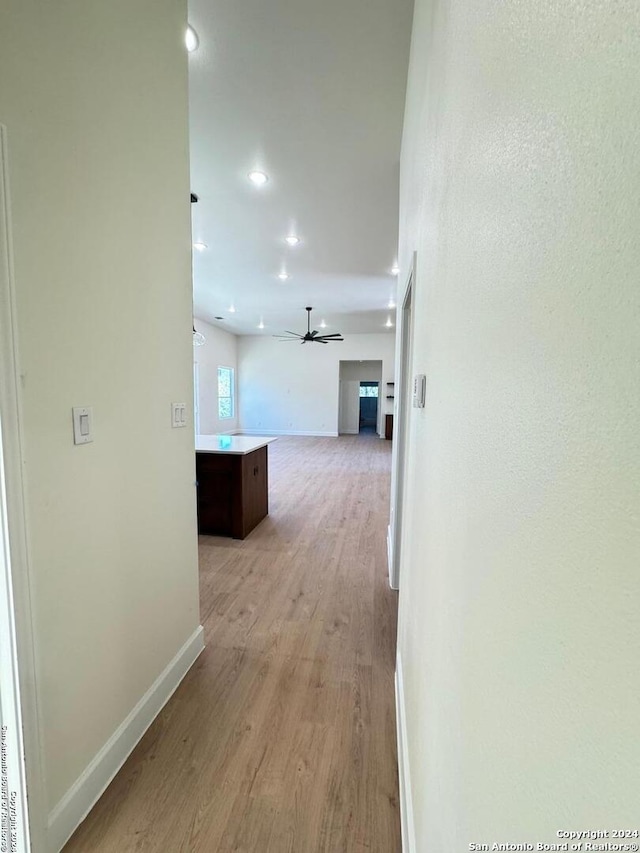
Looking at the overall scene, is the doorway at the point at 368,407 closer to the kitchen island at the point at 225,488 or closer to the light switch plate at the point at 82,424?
the kitchen island at the point at 225,488

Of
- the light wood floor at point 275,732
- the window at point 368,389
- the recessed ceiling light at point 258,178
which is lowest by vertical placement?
the light wood floor at point 275,732

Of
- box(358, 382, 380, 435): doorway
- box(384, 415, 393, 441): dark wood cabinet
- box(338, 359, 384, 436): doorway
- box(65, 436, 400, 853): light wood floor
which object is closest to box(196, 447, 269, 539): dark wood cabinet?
box(65, 436, 400, 853): light wood floor

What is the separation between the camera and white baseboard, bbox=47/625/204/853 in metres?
1.14

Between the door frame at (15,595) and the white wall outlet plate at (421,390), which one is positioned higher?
the white wall outlet plate at (421,390)

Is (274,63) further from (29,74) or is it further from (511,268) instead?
(511,268)

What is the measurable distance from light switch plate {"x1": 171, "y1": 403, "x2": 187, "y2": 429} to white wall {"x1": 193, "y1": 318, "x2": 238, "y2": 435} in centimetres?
730

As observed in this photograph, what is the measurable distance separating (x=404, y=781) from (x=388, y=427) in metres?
9.23

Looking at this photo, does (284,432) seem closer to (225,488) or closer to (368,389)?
(368,389)

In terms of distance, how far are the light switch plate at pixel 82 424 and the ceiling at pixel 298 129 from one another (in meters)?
1.97

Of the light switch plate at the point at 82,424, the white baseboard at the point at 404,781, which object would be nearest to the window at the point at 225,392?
the light switch plate at the point at 82,424

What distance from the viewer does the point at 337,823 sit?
1206mm

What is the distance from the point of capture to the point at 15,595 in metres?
0.99

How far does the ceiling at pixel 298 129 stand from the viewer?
180cm

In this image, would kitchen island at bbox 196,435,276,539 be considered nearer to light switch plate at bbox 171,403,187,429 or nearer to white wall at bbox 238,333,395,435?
light switch plate at bbox 171,403,187,429
